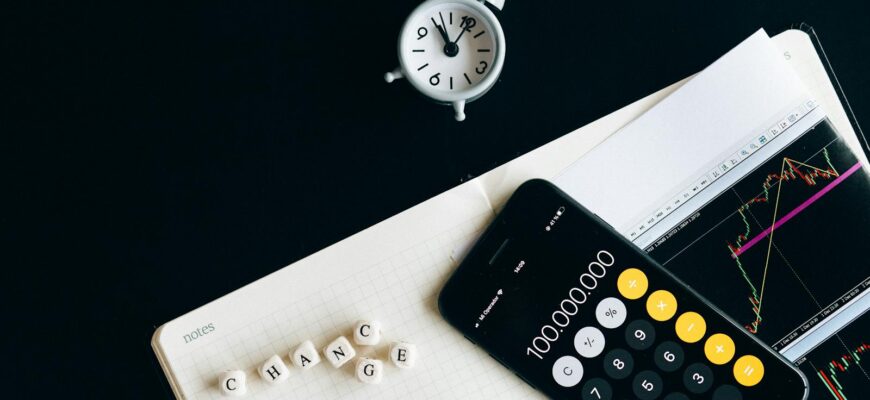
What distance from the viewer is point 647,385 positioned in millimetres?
692

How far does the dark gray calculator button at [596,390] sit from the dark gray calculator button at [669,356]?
0.06 meters

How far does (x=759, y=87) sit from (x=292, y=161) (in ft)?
1.59

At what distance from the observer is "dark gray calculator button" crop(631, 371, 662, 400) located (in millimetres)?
691

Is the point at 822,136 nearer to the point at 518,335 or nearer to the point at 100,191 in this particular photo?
the point at 518,335

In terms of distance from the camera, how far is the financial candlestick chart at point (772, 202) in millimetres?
711

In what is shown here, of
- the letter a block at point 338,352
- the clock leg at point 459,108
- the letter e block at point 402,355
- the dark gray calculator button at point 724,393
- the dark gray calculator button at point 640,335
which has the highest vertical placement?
the clock leg at point 459,108

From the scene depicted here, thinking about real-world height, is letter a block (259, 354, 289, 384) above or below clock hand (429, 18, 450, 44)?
below

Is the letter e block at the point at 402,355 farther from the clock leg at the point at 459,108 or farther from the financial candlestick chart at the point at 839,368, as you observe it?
the financial candlestick chart at the point at 839,368

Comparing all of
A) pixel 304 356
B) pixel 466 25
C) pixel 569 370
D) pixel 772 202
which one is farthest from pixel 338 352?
pixel 772 202

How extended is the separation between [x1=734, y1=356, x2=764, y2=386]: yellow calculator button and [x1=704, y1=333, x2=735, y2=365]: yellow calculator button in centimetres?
1

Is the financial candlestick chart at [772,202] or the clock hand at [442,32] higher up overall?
the clock hand at [442,32]

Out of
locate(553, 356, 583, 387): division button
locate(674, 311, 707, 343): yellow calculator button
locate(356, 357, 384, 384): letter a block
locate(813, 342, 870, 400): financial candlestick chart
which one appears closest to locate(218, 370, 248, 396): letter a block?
locate(356, 357, 384, 384): letter a block

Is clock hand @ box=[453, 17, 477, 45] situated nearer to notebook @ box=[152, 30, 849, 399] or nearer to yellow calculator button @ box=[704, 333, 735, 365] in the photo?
notebook @ box=[152, 30, 849, 399]

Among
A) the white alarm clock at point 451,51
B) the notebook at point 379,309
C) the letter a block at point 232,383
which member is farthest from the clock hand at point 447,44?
the letter a block at point 232,383
